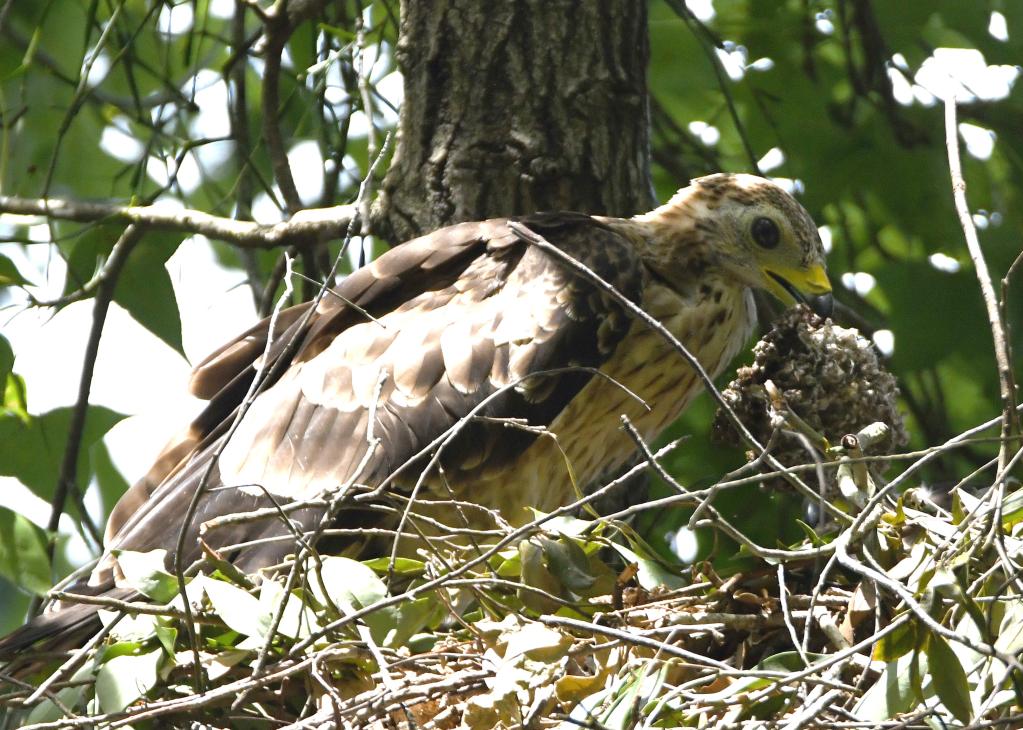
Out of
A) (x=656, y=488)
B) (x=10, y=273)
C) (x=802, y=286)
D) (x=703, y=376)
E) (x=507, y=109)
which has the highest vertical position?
(x=507, y=109)

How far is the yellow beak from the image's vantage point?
3566 millimetres

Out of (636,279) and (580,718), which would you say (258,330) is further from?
(580,718)

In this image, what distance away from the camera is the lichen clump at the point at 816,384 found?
3.01 meters

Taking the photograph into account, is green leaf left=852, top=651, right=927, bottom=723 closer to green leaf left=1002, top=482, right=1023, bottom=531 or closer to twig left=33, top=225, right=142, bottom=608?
green leaf left=1002, top=482, right=1023, bottom=531

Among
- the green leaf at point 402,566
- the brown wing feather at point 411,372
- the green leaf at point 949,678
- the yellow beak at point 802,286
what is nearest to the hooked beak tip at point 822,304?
the yellow beak at point 802,286

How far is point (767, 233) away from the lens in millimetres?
3711

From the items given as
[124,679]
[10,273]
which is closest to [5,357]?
[10,273]

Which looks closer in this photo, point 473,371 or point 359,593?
point 359,593

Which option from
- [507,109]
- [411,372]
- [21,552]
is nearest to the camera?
[21,552]

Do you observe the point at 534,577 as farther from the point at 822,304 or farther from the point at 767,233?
the point at 767,233

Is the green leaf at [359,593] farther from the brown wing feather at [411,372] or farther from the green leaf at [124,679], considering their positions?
the brown wing feather at [411,372]

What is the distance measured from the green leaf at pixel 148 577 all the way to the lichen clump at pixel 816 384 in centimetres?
127

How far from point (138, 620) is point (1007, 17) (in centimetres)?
301

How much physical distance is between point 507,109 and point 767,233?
0.78m
